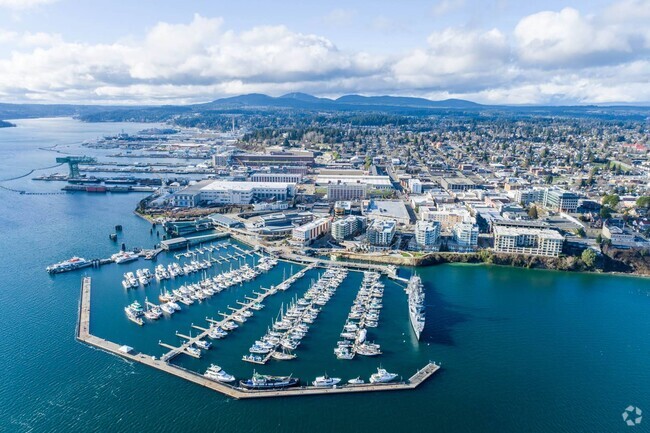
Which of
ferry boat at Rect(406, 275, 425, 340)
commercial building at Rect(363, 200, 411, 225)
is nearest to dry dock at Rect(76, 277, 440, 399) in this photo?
ferry boat at Rect(406, 275, 425, 340)

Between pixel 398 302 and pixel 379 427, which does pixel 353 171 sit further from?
pixel 379 427

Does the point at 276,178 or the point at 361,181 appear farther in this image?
the point at 276,178

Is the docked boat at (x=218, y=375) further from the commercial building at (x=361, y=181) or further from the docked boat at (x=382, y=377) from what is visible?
the commercial building at (x=361, y=181)

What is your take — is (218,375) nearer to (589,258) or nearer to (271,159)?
(589,258)

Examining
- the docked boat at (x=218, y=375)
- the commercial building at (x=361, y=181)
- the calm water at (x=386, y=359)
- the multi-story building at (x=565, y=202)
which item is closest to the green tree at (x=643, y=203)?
the multi-story building at (x=565, y=202)

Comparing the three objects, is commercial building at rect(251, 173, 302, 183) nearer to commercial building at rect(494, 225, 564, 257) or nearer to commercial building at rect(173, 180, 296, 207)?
commercial building at rect(173, 180, 296, 207)

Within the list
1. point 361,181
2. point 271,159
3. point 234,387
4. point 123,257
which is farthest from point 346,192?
point 234,387
